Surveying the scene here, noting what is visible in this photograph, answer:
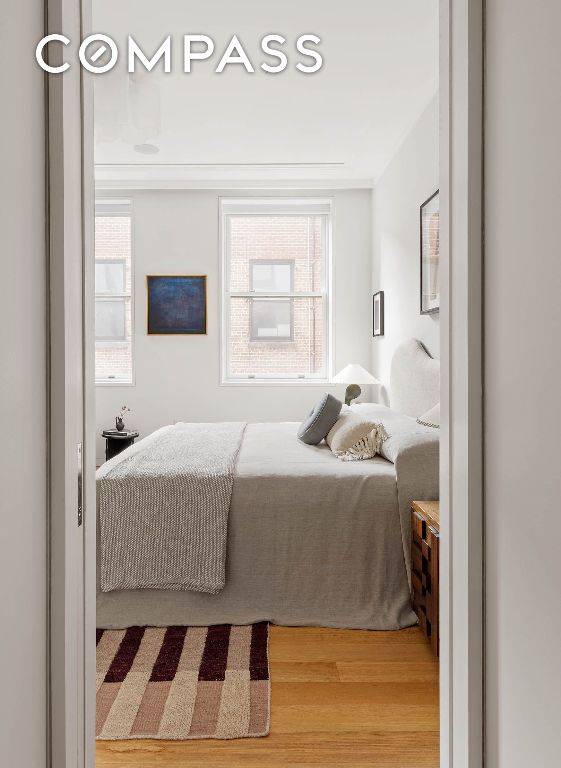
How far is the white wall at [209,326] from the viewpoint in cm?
548

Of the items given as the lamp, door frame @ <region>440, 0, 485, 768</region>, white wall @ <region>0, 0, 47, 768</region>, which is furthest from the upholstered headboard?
white wall @ <region>0, 0, 47, 768</region>

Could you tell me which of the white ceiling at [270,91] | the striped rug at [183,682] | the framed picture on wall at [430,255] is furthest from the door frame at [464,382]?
the framed picture on wall at [430,255]

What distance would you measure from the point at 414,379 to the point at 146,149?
2.91 m

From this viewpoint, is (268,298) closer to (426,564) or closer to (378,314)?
(378,314)

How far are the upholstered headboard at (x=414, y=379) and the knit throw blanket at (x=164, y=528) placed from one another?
58.9 inches

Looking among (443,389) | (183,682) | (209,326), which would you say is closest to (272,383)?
(209,326)

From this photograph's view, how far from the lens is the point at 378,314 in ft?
16.8

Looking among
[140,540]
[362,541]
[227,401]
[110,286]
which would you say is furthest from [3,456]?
[110,286]

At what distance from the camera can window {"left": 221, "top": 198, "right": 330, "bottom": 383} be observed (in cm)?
561

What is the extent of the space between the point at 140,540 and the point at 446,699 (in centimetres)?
163

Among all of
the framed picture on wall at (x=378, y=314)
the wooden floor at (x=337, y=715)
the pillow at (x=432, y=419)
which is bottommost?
the wooden floor at (x=337, y=715)

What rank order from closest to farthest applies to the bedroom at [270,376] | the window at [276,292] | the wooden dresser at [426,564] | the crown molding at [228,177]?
the bedroom at [270,376] < the wooden dresser at [426,564] < the crown molding at [228,177] < the window at [276,292]

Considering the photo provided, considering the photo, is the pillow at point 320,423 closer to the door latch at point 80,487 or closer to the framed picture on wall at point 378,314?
the framed picture on wall at point 378,314

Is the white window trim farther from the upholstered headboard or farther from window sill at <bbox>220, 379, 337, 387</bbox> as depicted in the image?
the upholstered headboard
